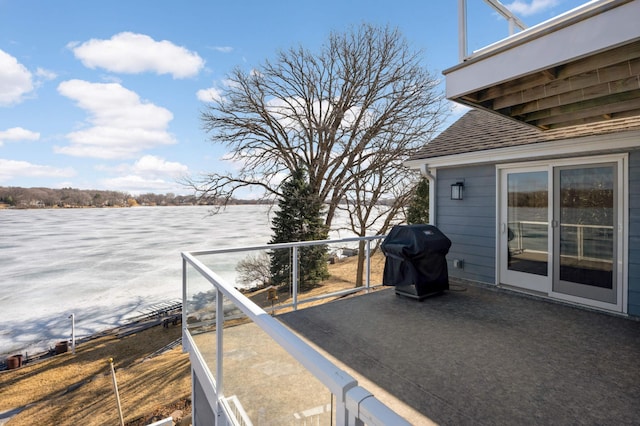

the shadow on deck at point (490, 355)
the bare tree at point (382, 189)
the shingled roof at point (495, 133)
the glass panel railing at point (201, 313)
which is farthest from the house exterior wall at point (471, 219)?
the bare tree at point (382, 189)

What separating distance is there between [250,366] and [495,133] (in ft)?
17.9

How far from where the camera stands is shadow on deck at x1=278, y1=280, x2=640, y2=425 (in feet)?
7.21

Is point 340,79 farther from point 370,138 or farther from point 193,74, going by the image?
point 193,74

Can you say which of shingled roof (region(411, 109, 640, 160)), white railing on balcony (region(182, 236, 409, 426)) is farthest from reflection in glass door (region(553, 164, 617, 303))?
white railing on balcony (region(182, 236, 409, 426))

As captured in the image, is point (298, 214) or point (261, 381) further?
point (298, 214)

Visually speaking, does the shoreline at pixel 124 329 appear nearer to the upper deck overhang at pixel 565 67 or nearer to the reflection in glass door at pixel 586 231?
the reflection in glass door at pixel 586 231

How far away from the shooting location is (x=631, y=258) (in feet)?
12.5

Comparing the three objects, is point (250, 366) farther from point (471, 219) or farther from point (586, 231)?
point (471, 219)

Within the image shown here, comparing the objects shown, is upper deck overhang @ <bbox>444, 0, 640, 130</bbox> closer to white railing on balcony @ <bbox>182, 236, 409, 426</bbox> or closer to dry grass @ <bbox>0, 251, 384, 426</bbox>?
white railing on balcony @ <bbox>182, 236, 409, 426</bbox>

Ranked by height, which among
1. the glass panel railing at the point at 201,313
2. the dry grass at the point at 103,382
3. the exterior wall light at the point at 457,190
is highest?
the exterior wall light at the point at 457,190

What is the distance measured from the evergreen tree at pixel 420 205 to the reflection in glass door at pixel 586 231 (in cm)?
737

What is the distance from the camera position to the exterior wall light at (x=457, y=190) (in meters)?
5.57

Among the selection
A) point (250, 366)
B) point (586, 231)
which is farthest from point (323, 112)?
point (250, 366)

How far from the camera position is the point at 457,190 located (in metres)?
5.59
